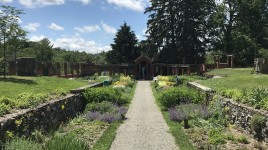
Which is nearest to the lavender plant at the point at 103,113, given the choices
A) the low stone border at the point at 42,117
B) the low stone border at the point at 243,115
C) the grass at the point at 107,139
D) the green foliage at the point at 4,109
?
the low stone border at the point at 42,117

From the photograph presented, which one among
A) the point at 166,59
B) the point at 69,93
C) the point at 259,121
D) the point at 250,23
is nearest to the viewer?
the point at 259,121

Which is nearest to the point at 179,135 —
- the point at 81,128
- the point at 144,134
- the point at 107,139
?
the point at 144,134

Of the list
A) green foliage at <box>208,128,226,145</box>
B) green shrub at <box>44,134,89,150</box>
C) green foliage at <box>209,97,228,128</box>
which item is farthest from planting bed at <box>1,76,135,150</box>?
green foliage at <box>209,97,228,128</box>

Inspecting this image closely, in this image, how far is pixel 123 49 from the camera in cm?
6531

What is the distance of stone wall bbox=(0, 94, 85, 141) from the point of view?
8.66 metres

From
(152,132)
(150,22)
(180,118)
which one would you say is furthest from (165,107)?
(150,22)

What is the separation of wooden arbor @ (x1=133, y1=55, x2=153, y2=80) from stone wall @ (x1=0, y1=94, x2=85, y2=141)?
131 ft

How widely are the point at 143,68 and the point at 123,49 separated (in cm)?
952

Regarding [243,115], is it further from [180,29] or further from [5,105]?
[180,29]

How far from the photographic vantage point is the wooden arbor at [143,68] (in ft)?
187

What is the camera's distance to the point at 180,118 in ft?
46.9

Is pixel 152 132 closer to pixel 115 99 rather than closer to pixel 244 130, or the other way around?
pixel 244 130

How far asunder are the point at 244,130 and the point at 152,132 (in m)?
2.83

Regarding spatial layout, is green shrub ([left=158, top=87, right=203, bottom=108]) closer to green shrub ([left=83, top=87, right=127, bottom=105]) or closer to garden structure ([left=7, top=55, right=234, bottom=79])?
green shrub ([left=83, top=87, right=127, bottom=105])
